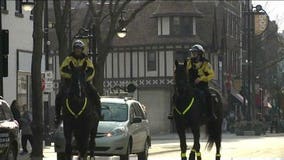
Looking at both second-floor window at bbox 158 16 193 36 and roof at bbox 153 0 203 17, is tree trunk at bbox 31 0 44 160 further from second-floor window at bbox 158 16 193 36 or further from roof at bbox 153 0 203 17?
second-floor window at bbox 158 16 193 36

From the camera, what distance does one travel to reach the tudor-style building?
205 feet

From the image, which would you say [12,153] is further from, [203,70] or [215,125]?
[203,70]

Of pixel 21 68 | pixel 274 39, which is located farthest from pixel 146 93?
pixel 21 68

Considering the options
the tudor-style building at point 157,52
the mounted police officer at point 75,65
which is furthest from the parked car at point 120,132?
the tudor-style building at point 157,52

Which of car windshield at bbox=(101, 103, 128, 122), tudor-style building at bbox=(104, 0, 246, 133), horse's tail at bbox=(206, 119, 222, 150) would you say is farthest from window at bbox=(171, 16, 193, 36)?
horse's tail at bbox=(206, 119, 222, 150)

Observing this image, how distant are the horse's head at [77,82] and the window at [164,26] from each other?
4795cm

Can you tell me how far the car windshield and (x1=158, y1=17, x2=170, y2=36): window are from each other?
41165 millimetres

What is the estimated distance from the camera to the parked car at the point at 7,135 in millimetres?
18828

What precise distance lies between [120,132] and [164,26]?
140ft

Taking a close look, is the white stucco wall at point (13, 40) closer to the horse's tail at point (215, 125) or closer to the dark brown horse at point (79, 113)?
the horse's tail at point (215, 125)

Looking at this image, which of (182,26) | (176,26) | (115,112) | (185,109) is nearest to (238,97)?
(182,26)

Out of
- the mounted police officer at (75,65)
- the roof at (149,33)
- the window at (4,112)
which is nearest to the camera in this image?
the mounted police officer at (75,65)

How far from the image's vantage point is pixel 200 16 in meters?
63.8

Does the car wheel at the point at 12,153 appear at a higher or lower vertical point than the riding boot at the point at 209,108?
lower
